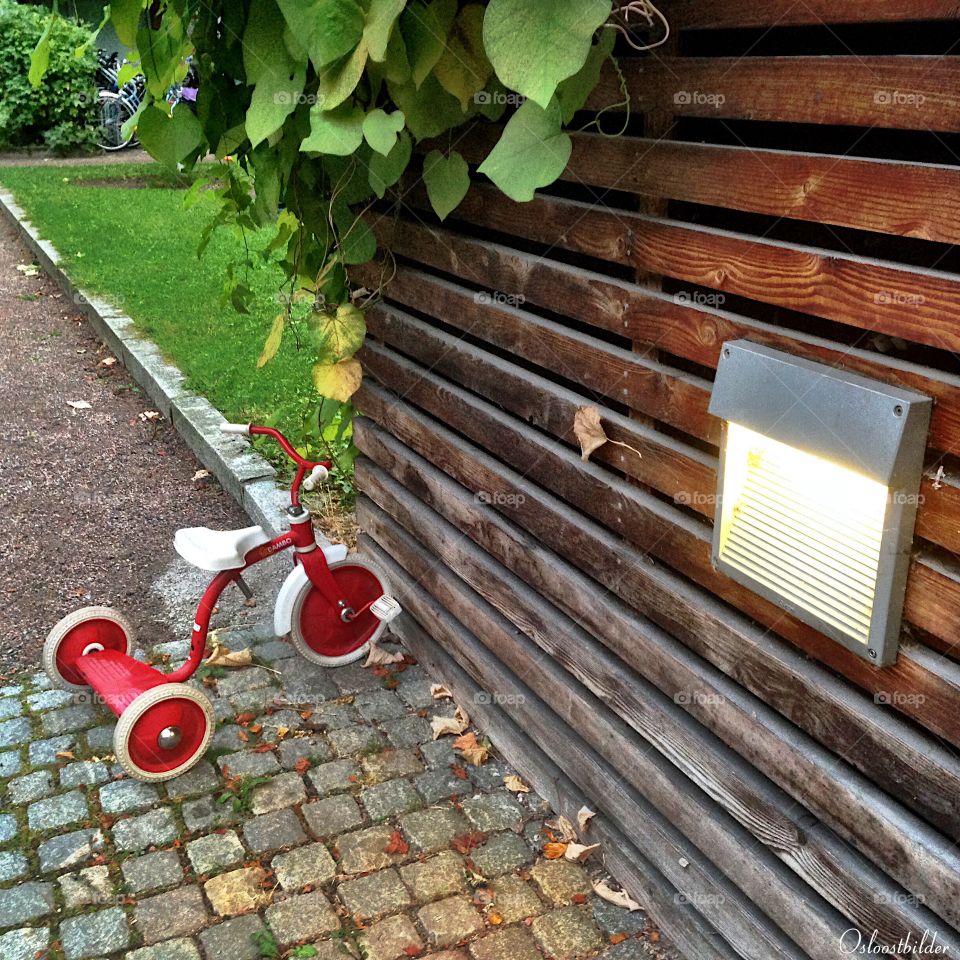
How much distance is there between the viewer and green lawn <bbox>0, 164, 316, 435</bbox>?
694cm

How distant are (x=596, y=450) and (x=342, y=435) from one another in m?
2.23

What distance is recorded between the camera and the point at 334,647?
412cm

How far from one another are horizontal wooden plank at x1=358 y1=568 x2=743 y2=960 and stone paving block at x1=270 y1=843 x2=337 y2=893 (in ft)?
2.27

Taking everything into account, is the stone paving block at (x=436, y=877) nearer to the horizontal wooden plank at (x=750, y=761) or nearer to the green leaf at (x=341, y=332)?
the horizontal wooden plank at (x=750, y=761)

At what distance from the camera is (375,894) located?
302 centimetres

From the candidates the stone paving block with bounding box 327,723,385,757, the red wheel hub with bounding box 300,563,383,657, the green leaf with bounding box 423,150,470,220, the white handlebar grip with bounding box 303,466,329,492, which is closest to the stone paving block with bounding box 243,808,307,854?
the stone paving block with bounding box 327,723,385,757

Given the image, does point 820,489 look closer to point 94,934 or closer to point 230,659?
point 94,934

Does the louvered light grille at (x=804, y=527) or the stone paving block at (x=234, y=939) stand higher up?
the louvered light grille at (x=804, y=527)

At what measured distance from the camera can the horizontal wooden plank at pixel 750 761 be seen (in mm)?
2033

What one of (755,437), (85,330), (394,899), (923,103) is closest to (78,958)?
(394,899)

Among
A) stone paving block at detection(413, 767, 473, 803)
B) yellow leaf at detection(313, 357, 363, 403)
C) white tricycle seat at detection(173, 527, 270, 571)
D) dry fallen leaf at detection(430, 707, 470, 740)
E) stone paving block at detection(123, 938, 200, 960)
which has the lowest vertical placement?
stone paving block at detection(123, 938, 200, 960)

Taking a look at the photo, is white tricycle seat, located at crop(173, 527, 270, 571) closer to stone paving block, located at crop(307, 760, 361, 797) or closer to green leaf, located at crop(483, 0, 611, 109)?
stone paving block, located at crop(307, 760, 361, 797)

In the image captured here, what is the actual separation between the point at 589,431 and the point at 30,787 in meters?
2.14

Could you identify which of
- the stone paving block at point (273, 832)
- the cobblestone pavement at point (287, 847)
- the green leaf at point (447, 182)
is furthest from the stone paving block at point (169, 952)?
the green leaf at point (447, 182)
